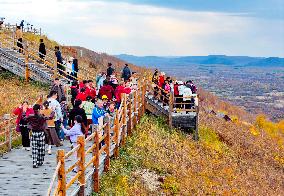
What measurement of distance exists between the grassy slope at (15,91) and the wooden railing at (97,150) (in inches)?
235

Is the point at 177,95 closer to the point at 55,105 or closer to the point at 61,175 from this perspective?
the point at 55,105

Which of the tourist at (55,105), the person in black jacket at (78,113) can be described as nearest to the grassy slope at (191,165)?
the person in black jacket at (78,113)

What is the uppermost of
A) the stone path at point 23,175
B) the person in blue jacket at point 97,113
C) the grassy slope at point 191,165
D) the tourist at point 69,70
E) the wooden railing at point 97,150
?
the tourist at point 69,70

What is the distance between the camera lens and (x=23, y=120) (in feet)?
52.6

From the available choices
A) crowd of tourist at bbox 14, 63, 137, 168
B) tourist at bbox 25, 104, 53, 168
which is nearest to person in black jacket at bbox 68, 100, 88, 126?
crowd of tourist at bbox 14, 63, 137, 168

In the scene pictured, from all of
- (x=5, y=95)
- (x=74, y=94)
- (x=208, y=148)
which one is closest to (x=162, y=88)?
(x=208, y=148)

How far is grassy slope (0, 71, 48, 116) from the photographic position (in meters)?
24.8

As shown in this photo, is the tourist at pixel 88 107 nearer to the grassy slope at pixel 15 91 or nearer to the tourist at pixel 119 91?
the tourist at pixel 119 91

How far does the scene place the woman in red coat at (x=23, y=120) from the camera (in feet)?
52.7

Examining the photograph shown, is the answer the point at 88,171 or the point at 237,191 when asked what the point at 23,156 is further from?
the point at 237,191

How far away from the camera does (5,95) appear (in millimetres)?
26188

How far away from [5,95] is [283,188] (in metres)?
14.5

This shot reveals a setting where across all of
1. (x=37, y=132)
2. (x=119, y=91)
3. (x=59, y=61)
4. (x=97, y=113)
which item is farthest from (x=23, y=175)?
(x=59, y=61)

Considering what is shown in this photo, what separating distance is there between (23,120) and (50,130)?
2.94 feet
